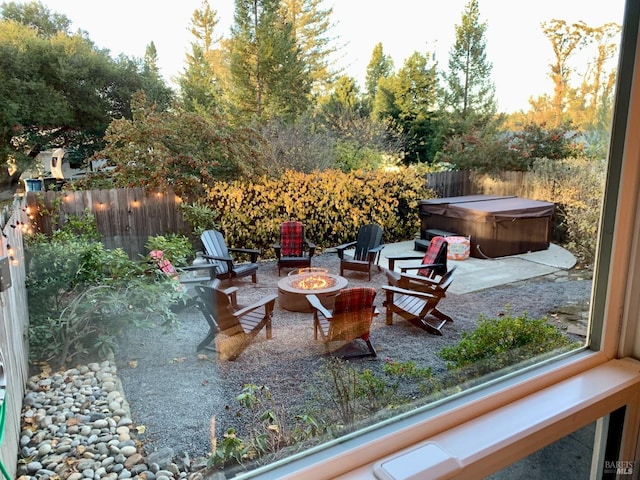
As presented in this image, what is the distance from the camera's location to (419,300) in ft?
9.70

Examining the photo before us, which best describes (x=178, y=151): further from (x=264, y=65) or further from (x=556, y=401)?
(x=556, y=401)

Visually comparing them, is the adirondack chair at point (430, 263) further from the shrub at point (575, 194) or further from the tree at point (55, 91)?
the tree at point (55, 91)

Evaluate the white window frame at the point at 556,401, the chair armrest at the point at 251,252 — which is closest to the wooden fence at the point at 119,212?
the chair armrest at the point at 251,252

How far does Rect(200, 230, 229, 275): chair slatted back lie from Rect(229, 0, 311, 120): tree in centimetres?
86

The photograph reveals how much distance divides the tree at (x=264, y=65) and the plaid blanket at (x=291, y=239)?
4.34 feet

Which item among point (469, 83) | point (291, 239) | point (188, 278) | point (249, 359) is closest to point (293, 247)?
point (291, 239)

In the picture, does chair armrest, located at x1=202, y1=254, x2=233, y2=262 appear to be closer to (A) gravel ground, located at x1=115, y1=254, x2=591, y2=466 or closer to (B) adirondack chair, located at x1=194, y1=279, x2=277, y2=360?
(B) adirondack chair, located at x1=194, y1=279, x2=277, y2=360

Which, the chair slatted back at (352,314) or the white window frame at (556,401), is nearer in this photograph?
the white window frame at (556,401)

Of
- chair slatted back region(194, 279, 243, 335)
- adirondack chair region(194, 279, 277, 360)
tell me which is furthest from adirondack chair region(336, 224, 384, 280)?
chair slatted back region(194, 279, 243, 335)

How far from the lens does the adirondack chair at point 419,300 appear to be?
271 cm

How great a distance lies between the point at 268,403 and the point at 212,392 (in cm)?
32

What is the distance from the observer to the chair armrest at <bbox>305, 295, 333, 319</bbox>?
107 inches

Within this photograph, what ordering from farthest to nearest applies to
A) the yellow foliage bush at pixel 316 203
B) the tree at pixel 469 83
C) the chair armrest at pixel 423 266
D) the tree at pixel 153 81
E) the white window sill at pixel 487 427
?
the chair armrest at pixel 423 266, the yellow foliage bush at pixel 316 203, the tree at pixel 469 83, the tree at pixel 153 81, the white window sill at pixel 487 427

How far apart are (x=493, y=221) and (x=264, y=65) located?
2146 mm
